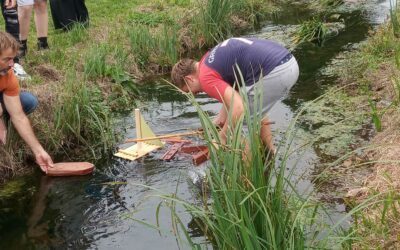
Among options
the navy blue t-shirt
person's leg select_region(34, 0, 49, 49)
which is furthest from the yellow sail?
person's leg select_region(34, 0, 49, 49)

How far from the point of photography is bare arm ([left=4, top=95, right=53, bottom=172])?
4.09m

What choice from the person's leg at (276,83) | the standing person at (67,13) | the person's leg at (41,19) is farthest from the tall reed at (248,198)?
the standing person at (67,13)

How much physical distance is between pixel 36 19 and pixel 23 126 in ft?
8.42

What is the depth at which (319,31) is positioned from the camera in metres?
7.74

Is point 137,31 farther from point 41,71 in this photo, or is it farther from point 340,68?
point 340,68

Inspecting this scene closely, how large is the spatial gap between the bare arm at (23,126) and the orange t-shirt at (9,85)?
0.04 meters

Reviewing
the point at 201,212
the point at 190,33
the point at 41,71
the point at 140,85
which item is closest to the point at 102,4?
the point at 190,33

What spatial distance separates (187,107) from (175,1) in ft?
12.9

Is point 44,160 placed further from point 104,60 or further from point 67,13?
point 67,13

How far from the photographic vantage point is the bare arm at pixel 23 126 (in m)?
4.09

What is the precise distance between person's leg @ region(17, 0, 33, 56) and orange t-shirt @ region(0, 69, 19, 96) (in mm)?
1988

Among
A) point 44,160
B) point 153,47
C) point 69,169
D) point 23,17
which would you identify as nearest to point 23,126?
point 44,160

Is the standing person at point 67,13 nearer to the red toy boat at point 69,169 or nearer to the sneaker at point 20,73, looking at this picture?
the sneaker at point 20,73

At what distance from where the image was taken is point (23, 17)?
6031mm
